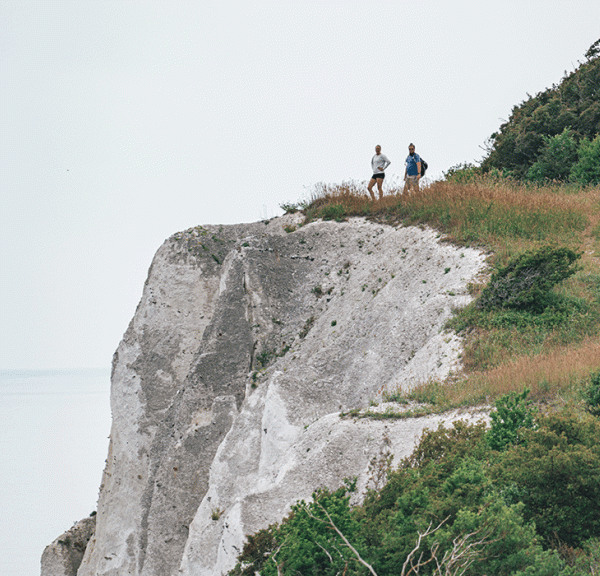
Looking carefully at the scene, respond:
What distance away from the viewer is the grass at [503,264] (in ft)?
30.3

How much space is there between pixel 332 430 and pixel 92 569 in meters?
12.9

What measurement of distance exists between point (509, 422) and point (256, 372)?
33.4 ft

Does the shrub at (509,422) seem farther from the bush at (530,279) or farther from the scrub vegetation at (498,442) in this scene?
the bush at (530,279)

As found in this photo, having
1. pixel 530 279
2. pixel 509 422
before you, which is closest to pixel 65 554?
pixel 530 279

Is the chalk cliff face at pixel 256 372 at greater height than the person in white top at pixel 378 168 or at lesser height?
lesser

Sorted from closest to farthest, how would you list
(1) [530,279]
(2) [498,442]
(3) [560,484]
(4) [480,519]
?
(4) [480,519]
(3) [560,484]
(2) [498,442]
(1) [530,279]

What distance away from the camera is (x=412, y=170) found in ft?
67.0

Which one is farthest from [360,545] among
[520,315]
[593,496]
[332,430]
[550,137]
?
[550,137]

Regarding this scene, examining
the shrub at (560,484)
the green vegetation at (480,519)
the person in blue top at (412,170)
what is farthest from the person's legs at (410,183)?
the shrub at (560,484)

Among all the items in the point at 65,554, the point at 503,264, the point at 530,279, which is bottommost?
the point at 65,554

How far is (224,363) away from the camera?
17328mm

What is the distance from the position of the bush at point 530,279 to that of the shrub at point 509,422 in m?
4.65

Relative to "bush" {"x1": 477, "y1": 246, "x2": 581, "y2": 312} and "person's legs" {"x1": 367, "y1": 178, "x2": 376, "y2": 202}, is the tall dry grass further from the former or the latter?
"person's legs" {"x1": 367, "y1": 178, "x2": 376, "y2": 202}

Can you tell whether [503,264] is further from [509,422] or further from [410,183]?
[410,183]
